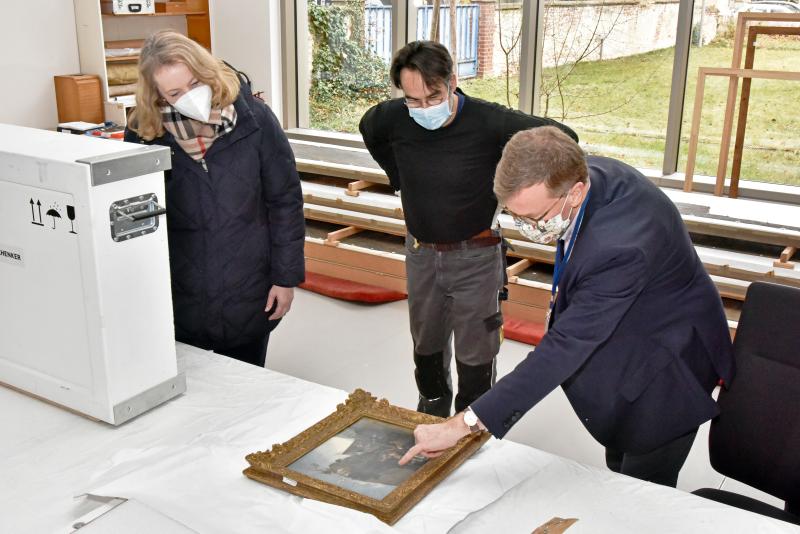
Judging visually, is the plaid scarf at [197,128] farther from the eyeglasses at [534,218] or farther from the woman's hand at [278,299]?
the eyeglasses at [534,218]

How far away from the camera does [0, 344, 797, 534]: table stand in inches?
53.7

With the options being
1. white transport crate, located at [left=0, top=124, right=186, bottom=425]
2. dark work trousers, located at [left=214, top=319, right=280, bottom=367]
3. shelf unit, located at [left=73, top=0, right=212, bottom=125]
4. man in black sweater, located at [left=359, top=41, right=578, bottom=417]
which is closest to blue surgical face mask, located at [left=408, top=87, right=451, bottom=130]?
man in black sweater, located at [left=359, top=41, right=578, bottom=417]

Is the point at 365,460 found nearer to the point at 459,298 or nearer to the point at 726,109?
the point at 459,298

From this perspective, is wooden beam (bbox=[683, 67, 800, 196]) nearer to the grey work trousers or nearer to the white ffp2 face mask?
the grey work trousers

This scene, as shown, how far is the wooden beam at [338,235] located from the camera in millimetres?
4723

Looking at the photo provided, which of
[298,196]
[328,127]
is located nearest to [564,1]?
[328,127]

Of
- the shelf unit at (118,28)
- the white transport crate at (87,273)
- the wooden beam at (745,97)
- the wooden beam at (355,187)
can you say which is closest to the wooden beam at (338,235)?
the wooden beam at (355,187)

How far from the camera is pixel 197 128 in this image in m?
1.99

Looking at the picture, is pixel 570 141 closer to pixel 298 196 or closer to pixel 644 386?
pixel 644 386

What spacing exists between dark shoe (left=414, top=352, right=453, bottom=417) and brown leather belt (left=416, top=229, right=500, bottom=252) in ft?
1.34

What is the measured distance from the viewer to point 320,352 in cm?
395

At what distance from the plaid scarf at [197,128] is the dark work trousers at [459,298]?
2.93 feet

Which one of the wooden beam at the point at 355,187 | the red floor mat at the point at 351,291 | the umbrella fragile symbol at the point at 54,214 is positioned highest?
the umbrella fragile symbol at the point at 54,214

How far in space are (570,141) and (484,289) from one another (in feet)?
3.62
